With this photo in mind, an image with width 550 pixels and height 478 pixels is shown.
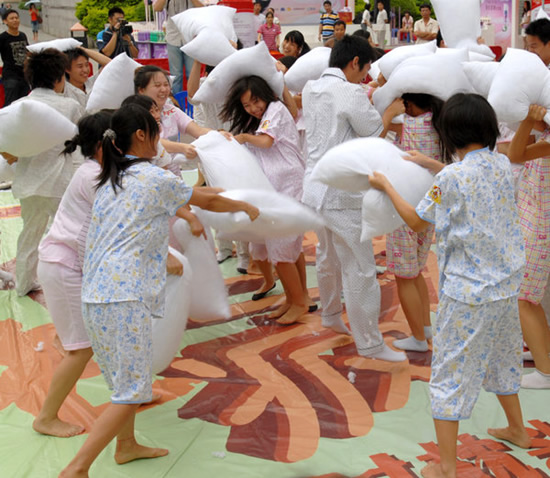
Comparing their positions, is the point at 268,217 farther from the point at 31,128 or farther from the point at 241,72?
the point at 31,128

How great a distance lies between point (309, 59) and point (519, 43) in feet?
22.1

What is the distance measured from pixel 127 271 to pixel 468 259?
3.81 feet

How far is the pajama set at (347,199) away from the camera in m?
3.38

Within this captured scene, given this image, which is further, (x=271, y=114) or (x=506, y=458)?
(x=271, y=114)

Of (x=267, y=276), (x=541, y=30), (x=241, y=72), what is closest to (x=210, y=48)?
(x=241, y=72)

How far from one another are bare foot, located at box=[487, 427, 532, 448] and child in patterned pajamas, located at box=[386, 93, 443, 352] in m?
0.90

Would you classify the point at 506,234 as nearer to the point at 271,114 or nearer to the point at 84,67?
the point at 271,114

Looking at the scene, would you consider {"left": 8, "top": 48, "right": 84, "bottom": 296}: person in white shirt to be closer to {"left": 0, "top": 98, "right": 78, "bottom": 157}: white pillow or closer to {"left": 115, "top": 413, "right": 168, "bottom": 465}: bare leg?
{"left": 0, "top": 98, "right": 78, "bottom": 157}: white pillow

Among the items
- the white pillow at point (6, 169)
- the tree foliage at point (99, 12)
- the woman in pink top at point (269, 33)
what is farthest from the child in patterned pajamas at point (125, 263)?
the tree foliage at point (99, 12)

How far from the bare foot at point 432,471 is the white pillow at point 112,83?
2602mm

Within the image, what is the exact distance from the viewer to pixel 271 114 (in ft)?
Answer: 13.0

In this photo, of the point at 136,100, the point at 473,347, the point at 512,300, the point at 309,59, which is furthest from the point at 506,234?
the point at 309,59

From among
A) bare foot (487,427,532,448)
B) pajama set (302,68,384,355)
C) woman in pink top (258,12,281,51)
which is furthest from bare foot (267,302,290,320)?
woman in pink top (258,12,281,51)

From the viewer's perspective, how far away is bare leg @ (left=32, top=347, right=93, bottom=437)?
292cm
